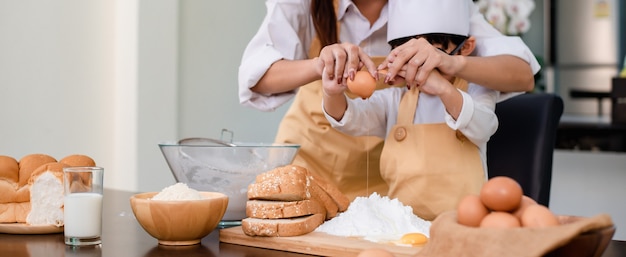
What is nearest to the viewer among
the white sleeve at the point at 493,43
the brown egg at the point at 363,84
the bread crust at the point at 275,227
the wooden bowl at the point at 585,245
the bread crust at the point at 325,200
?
the wooden bowl at the point at 585,245

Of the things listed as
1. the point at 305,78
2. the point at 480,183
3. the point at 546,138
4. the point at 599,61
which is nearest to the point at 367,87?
the point at 305,78

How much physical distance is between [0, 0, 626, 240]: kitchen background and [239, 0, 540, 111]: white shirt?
45.2 inches

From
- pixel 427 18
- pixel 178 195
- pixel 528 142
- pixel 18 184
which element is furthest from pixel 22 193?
pixel 528 142

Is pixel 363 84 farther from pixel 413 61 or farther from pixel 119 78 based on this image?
pixel 119 78

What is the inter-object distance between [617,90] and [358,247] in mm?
2580

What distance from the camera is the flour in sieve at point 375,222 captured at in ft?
3.90

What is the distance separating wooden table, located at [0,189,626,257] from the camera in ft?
3.67

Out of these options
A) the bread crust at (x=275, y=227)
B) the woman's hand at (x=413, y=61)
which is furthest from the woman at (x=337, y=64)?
the bread crust at (x=275, y=227)

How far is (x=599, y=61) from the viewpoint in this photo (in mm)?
6820

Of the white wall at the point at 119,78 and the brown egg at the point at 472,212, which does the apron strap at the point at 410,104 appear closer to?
the brown egg at the point at 472,212

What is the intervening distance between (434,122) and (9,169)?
936 mm

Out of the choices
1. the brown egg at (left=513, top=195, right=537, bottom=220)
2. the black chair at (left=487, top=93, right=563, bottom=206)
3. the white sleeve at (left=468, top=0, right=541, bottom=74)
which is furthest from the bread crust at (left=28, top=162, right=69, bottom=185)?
the black chair at (left=487, top=93, right=563, bottom=206)

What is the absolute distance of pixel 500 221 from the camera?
841 mm

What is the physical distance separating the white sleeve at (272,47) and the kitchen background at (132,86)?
45.5 inches
